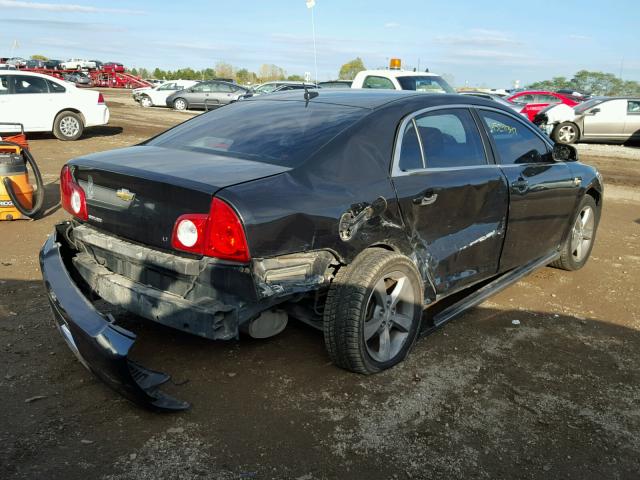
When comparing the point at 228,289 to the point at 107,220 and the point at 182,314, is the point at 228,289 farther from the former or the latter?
the point at 107,220

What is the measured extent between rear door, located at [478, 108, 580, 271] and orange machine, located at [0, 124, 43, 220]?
4801 millimetres

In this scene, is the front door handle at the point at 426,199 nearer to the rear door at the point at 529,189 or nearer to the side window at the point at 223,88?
the rear door at the point at 529,189

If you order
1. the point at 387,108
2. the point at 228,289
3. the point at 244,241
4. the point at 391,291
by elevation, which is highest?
the point at 387,108

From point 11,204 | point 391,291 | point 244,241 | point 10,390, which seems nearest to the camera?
point 244,241

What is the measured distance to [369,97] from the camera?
155 inches

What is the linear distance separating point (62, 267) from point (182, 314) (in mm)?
872

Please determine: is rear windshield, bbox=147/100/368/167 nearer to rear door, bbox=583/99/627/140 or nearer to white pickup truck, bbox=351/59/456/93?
white pickup truck, bbox=351/59/456/93

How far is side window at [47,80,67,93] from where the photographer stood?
13117 mm


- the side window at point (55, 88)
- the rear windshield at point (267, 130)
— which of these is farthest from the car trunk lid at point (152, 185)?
the side window at point (55, 88)

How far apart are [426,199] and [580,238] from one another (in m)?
2.63

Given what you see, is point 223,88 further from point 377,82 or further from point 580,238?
point 580,238

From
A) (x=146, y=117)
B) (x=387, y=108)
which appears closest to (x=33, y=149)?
(x=146, y=117)

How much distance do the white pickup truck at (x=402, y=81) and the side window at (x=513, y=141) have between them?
710 cm

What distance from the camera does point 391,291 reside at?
3.51m
